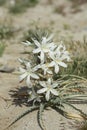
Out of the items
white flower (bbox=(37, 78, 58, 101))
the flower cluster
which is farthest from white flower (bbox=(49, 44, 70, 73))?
white flower (bbox=(37, 78, 58, 101))

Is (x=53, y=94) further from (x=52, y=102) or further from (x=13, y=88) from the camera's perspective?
(x=13, y=88)

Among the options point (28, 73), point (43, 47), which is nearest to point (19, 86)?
point (28, 73)

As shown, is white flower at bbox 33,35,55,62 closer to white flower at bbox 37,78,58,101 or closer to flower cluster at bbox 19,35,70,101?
flower cluster at bbox 19,35,70,101

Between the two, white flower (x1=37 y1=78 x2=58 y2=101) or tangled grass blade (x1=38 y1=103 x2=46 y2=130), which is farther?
white flower (x1=37 y1=78 x2=58 y2=101)

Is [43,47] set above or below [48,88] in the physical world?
above

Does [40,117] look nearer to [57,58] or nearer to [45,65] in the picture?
[45,65]

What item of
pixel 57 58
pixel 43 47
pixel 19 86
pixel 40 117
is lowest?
pixel 40 117

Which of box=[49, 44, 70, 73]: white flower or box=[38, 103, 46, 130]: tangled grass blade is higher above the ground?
box=[49, 44, 70, 73]: white flower

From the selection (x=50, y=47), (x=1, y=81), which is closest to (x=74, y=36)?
(x=1, y=81)

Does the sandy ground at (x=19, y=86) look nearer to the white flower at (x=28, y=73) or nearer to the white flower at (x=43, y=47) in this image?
the white flower at (x=28, y=73)

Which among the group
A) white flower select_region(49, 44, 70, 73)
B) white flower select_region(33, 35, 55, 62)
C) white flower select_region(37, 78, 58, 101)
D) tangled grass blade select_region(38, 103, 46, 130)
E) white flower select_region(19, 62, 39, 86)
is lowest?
tangled grass blade select_region(38, 103, 46, 130)

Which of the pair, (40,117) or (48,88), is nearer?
(40,117)
